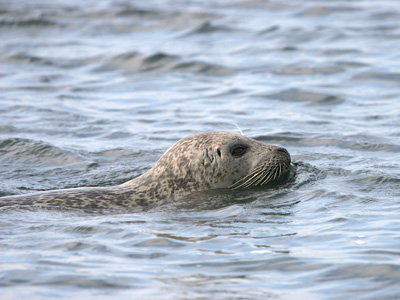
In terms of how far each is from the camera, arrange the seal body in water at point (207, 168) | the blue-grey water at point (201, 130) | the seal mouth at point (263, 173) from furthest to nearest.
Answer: the seal mouth at point (263, 173) < the seal body in water at point (207, 168) < the blue-grey water at point (201, 130)

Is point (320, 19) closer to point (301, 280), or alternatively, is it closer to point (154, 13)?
point (154, 13)

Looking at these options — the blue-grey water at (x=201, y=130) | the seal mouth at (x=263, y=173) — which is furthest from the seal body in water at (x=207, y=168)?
the blue-grey water at (x=201, y=130)

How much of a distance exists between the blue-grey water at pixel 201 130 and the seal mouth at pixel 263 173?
0.18 m

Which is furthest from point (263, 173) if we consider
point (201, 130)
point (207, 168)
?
point (201, 130)

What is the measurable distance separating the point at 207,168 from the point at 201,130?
3.74 metres

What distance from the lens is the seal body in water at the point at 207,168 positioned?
352 inches

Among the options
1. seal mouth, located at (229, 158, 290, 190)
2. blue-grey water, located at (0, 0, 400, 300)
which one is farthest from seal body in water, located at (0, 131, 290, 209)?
blue-grey water, located at (0, 0, 400, 300)

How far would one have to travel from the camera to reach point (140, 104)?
1509cm

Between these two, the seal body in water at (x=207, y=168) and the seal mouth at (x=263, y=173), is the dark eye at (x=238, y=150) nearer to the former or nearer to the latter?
the seal body in water at (x=207, y=168)

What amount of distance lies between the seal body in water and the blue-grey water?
0.23 meters

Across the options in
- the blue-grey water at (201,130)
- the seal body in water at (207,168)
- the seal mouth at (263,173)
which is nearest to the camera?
the blue-grey water at (201,130)

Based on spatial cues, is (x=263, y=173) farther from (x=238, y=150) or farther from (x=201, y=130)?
(x=201, y=130)

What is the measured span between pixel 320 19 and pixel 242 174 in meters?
13.5

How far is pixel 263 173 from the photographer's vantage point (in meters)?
9.09
